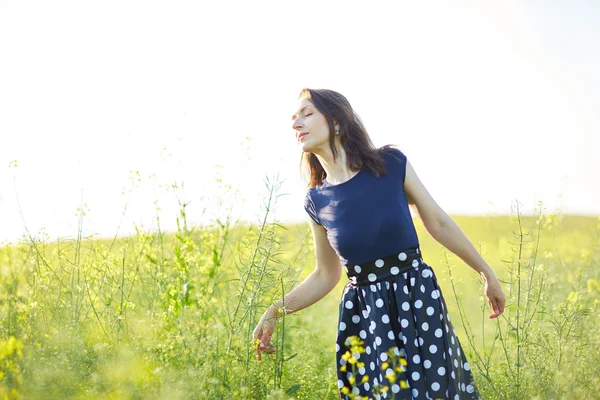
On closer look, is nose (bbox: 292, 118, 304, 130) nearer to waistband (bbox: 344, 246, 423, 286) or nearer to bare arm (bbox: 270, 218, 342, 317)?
bare arm (bbox: 270, 218, 342, 317)

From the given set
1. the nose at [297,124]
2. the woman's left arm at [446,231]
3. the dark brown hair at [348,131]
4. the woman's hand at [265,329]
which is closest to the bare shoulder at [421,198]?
the woman's left arm at [446,231]

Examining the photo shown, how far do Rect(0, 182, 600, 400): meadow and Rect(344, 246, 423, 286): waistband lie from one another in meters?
0.39

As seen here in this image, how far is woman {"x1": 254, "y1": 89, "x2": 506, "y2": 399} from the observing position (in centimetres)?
266

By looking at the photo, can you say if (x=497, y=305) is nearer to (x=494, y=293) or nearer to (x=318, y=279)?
(x=494, y=293)

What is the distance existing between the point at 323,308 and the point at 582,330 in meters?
2.33

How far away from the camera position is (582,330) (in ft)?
13.1

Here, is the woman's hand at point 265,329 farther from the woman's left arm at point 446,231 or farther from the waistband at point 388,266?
the woman's left arm at point 446,231

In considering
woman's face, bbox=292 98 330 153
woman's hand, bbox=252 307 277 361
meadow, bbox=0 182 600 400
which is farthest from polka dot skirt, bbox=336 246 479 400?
woman's face, bbox=292 98 330 153

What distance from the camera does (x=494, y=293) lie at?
9.46 ft

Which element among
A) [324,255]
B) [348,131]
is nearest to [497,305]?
[324,255]

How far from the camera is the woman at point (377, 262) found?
2662 mm

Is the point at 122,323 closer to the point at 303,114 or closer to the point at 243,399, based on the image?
the point at 243,399

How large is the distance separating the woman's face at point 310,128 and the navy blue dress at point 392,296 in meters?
0.23

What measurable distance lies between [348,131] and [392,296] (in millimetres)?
773
